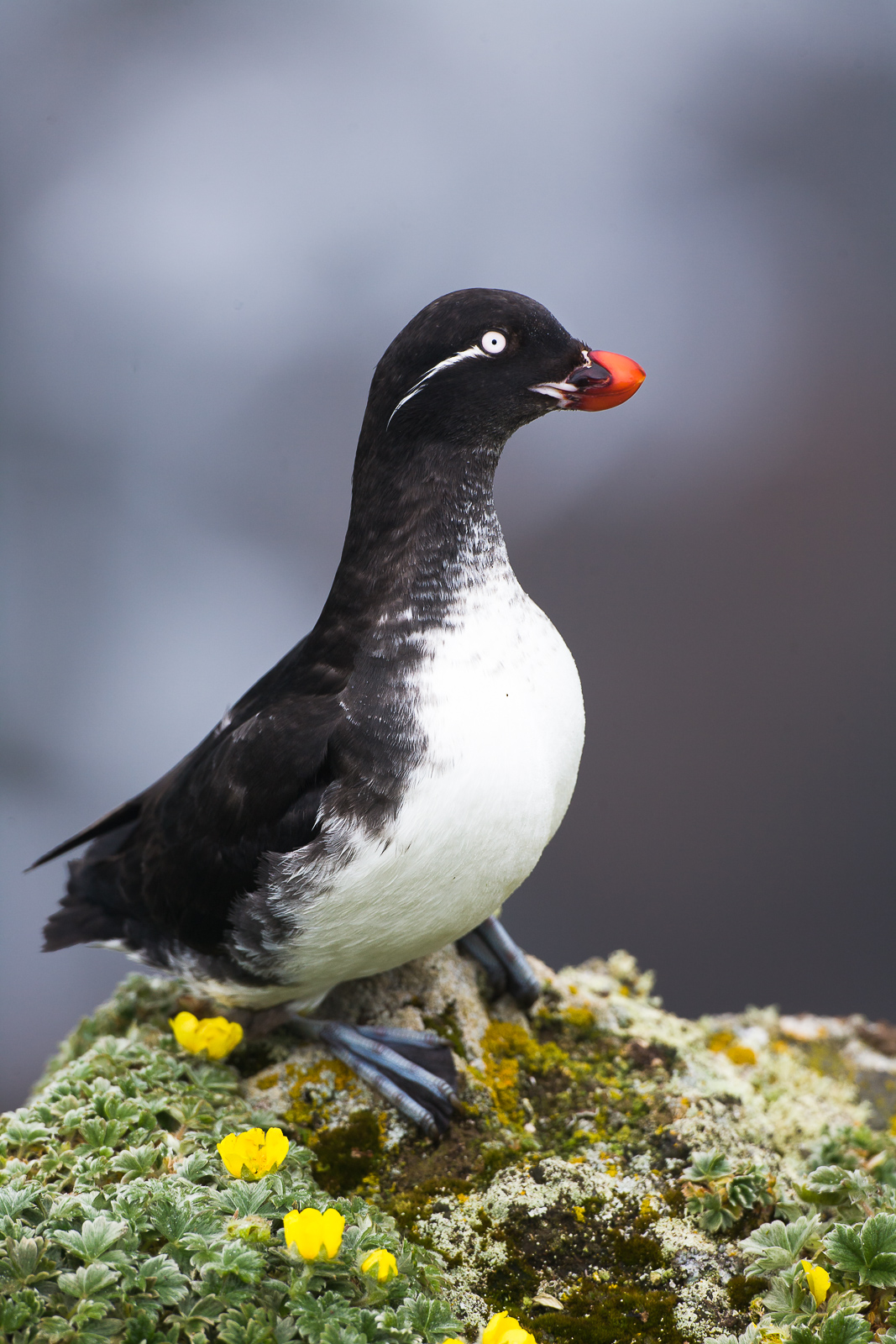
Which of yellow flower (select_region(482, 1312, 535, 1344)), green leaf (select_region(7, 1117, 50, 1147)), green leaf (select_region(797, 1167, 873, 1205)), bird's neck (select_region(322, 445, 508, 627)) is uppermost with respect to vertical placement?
bird's neck (select_region(322, 445, 508, 627))

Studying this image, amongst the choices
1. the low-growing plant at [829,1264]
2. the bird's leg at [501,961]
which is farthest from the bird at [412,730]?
the low-growing plant at [829,1264]

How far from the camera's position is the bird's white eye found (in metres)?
2.95

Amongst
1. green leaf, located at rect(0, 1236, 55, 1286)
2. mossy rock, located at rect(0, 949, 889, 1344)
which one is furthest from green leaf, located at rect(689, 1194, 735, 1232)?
green leaf, located at rect(0, 1236, 55, 1286)

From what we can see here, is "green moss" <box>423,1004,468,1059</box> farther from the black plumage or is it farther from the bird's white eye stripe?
the bird's white eye stripe

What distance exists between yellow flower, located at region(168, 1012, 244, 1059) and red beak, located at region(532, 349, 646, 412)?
2178 millimetres

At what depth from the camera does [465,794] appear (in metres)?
2.81

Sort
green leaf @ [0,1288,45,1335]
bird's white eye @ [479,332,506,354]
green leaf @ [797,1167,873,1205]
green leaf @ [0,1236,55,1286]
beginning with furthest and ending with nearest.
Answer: bird's white eye @ [479,332,506,354], green leaf @ [797,1167,873,1205], green leaf @ [0,1236,55,1286], green leaf @ [0,1288,45,1335]

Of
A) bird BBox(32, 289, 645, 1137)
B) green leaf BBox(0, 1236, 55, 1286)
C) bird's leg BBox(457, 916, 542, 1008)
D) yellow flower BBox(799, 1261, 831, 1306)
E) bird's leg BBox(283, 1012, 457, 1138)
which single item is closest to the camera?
green leaf BBox(0, 1236, 55, 1286)

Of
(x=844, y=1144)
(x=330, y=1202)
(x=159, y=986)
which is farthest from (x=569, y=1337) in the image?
(x=159, y=986)

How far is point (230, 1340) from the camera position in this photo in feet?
6.56

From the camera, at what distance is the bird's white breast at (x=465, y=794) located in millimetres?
2814

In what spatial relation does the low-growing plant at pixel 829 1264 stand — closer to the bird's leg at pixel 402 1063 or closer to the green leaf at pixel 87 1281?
the bird's leg at pixel 402 1063

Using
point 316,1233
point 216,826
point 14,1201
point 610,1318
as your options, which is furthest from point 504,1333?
point 216,826

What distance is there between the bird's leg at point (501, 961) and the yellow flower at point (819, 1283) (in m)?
1.49
